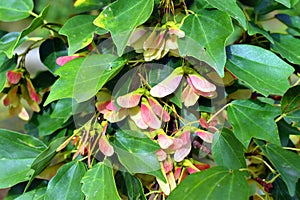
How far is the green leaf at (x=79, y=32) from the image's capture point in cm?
49

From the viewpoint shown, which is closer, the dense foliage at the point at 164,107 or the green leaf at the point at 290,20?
the dense foliage at the point at 164,107

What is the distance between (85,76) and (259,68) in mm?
186

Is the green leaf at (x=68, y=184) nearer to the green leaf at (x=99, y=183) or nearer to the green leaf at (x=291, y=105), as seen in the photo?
the green leaf at (x=99, y=183)

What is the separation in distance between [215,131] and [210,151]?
0.03 metres

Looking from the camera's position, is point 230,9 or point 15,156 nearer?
point 230,9

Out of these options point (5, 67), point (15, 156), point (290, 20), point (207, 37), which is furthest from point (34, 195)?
point (290, 20)

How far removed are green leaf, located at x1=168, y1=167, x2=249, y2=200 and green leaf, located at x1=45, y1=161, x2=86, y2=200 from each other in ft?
0.35

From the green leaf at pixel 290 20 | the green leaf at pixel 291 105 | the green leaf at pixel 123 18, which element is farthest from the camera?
the green leaf at pixel 290 20

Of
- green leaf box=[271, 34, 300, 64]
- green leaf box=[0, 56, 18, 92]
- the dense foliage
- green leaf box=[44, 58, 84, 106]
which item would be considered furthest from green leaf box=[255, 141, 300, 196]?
green leaf box=[0, 56, 18, 92]

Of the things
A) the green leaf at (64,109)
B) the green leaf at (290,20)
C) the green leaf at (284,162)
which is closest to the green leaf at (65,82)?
the green leaf at (64,109)

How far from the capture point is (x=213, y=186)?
0.44 m

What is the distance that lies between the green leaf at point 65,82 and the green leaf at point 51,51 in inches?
5.3

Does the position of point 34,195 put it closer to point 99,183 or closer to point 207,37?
point 99,183

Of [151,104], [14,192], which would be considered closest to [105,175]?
[151,104]
